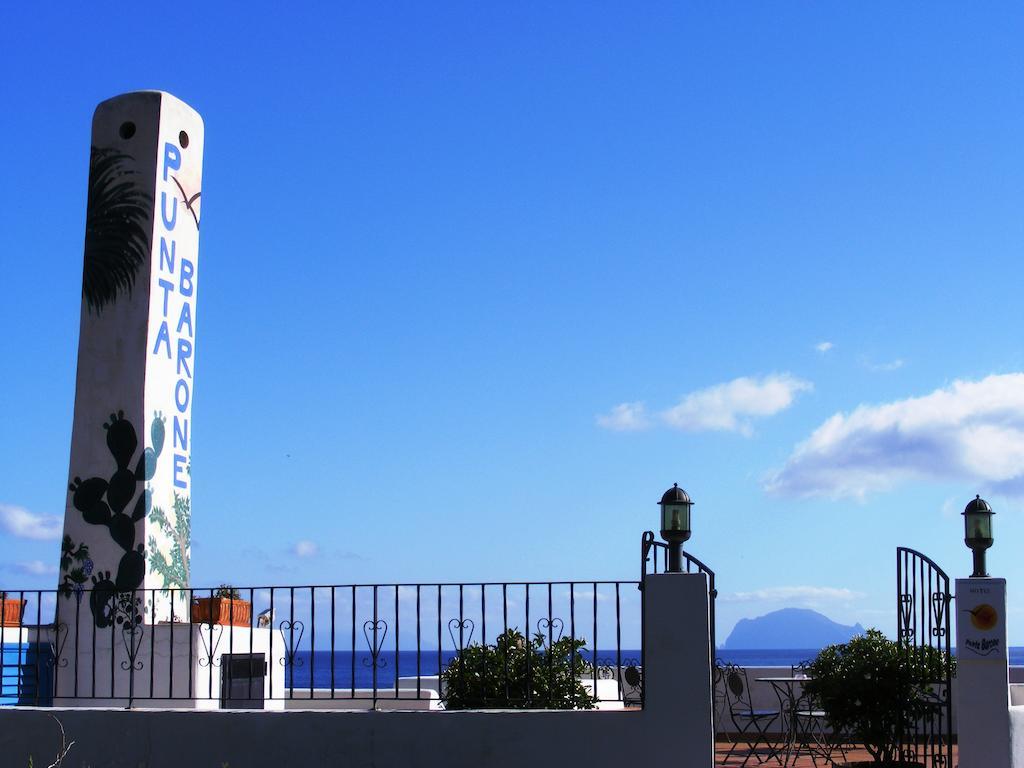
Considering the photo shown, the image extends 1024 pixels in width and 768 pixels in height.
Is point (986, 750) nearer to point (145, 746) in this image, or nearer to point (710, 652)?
point (710, 652)

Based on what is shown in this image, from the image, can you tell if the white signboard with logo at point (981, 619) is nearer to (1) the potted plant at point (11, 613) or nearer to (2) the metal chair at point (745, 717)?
(2) the metal chair at point (745, 717)

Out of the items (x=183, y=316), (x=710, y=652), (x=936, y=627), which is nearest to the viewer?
(x=710, y=652)

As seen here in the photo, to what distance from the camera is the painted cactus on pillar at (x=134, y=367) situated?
1270 centimetres

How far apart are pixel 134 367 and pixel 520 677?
18.2 ft

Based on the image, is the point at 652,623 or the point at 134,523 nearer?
the point at 652,623

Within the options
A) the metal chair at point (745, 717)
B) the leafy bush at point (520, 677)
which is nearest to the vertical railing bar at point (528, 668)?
the leafy bush at point (520, 677)

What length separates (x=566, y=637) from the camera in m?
9.76

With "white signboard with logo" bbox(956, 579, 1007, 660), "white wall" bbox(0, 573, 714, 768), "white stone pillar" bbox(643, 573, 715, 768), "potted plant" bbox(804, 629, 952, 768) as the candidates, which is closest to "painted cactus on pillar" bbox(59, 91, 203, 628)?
"white wall" bbox(0, 573, 714, 768)

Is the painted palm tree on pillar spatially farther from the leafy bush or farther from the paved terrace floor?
the paved terrace floor

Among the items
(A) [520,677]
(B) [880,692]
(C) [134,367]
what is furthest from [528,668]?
(C) [134,367]

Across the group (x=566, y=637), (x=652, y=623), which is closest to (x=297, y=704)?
(x=566, y=637)

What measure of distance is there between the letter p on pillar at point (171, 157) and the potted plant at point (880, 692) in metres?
8.11

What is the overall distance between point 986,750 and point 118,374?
8715 millimetres

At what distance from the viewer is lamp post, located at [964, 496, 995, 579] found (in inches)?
411
